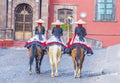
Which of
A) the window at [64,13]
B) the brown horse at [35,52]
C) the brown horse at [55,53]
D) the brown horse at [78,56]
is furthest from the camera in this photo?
the window at [64,13]

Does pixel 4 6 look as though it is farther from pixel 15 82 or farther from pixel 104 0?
pixel 15 82

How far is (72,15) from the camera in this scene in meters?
36.2

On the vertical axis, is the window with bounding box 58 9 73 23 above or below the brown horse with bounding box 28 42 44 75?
above

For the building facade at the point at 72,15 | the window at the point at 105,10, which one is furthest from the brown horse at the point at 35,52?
the window at the point at 105,10

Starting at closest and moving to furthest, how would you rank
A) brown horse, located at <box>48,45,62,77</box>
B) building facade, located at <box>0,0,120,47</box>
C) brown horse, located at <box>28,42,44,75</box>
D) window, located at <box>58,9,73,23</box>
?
1. brown horse, located at <box>48,45,62,77</box>
2. brown horse, located at <box>28,42,44,75</box>
3. building facade, located at <box>0,0,120,47</box>
4. window, located at <box>58,9,73,23</box>

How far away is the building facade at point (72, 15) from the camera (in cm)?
3522

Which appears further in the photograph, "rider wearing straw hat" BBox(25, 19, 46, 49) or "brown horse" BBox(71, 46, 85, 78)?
"rider wearing straw hat" BBox(25, 19, 46, 49)

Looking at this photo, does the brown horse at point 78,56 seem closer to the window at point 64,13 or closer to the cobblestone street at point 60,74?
the cobblestone street at point 60,74

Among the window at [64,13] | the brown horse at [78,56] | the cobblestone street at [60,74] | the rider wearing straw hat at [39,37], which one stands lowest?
the cobblestone street at [60,74]

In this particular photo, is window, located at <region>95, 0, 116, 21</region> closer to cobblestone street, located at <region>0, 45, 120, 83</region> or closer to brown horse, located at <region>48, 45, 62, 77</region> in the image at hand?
cobblestone street, located at <region>0, 45, 120, 83</region>

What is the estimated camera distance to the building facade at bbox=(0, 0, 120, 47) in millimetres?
35219

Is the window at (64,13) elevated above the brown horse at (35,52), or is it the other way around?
the window at (64,13)

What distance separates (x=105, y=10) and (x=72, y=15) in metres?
2.81

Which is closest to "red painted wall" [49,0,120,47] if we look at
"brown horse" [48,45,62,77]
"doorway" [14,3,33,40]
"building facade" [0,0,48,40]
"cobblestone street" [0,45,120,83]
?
"building facade" [0,0,48,40]
